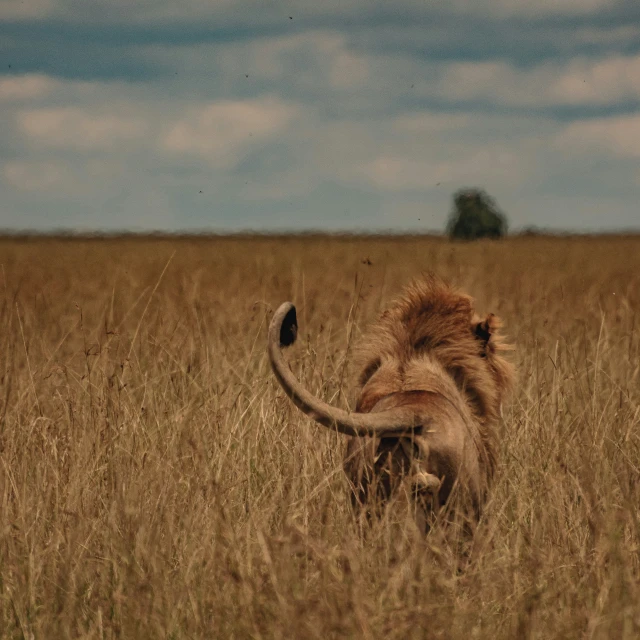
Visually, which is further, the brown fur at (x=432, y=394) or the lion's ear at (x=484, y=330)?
the lion's ear at (x=484, y=330)

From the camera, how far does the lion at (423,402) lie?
313 cm

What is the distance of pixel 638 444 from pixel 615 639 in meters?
2.24

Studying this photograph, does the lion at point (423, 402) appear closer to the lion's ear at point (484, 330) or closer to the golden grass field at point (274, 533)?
the lion's ear at point (484, 330)

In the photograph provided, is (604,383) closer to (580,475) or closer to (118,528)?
(580,475)

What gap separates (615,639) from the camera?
246 centimetres

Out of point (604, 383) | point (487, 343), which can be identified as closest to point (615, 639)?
point (487, 343)

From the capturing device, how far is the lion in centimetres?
313

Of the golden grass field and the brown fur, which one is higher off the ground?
the brown fur

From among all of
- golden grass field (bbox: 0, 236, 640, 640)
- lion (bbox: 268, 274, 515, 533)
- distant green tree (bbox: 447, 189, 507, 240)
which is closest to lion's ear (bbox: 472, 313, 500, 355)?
lion (bbox: 268, 274, 515, 533)

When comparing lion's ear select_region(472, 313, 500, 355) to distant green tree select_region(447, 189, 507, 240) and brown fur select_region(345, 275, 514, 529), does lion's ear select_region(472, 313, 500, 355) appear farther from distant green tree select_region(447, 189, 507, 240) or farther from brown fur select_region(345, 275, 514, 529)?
distant green tree select_region(447, 189, 507, 240)

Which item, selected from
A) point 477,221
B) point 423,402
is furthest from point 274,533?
point 477,221

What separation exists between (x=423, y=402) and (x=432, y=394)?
0.40ft

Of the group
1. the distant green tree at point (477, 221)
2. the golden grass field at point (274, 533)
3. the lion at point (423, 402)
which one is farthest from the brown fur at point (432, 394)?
the distant green tree at point (477, 221)

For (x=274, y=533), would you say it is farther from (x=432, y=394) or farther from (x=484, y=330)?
(x=484, y=330)
